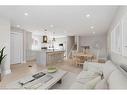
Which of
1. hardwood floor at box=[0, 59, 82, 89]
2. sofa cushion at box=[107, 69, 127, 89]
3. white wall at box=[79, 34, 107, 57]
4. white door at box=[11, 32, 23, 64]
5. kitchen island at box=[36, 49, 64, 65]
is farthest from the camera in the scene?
white wall at box=[79, 34, 107, 57]

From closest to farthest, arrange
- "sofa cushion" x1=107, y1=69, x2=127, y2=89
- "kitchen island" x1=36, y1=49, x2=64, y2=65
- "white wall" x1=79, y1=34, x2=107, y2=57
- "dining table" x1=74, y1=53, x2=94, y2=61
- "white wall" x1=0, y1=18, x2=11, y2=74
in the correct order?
"sofa cushion" x1=107, y1=69, x2=127, y2=89, "white wall" x1=0, y1=18, x2=11, y2=74, "dining table" x1=74, y1=53, x2=94, y2=61, "kitchen island" x1=36, y1=49, x2=64, y2=65, "white wall" x1=79, y1=34, x2=107, y2=57

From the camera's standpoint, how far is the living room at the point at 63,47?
6.53 feet

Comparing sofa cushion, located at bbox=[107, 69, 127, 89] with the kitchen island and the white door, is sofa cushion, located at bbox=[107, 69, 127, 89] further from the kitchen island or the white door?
the white door

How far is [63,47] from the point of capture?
1022 cm

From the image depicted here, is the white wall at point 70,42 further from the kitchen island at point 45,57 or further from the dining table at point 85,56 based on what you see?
the dining table at point 85,56

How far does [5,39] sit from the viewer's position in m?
3.90

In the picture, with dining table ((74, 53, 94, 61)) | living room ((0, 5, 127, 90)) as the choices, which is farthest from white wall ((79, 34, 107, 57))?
dining table ((74, 53, 94, 61))

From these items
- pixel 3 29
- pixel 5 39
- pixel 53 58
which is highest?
pixel 3 29

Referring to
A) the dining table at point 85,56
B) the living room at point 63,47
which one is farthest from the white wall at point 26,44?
the dining table at point 85,56

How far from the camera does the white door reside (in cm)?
565

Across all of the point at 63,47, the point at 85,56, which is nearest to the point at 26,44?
the point at 85,56

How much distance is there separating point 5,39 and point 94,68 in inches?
142
